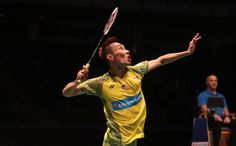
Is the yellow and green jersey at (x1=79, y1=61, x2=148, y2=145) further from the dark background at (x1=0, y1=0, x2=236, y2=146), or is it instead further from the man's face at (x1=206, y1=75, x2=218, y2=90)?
the dark background at (x1=0, y1=0, x2=236, y2=146)

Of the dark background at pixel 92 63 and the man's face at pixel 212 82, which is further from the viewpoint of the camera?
the dark background at pixel 92 63

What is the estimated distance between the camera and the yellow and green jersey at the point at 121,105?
13.3 feet

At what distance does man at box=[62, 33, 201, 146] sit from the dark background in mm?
8436

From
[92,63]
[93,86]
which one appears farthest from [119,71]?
[92,63]

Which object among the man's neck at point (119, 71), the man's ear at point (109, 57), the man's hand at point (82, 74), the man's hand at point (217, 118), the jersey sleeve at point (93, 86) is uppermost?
the man's ear at point (109, 57)

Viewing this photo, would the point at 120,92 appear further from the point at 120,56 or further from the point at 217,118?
the point at 217,118

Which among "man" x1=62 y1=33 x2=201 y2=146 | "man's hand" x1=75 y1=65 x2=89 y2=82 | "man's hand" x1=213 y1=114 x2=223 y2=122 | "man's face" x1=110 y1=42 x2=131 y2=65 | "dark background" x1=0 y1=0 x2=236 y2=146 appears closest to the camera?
"man's hand" x1=75 y1=65 x2=89 y2=82

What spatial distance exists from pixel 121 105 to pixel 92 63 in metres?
9.18

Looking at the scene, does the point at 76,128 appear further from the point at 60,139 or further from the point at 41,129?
the point at 60,139

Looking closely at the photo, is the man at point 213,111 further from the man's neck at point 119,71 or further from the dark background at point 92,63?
the dark background at point 92,63

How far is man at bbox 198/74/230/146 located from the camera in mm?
7340

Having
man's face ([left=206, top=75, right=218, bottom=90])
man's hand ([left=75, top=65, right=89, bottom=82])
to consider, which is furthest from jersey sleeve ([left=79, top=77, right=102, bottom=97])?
man's face ([left=206, top=75, right=218, bottom=90])

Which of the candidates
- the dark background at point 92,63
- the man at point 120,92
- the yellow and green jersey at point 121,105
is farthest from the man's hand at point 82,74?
the dark background at point 92,63

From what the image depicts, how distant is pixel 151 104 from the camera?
557 inches
